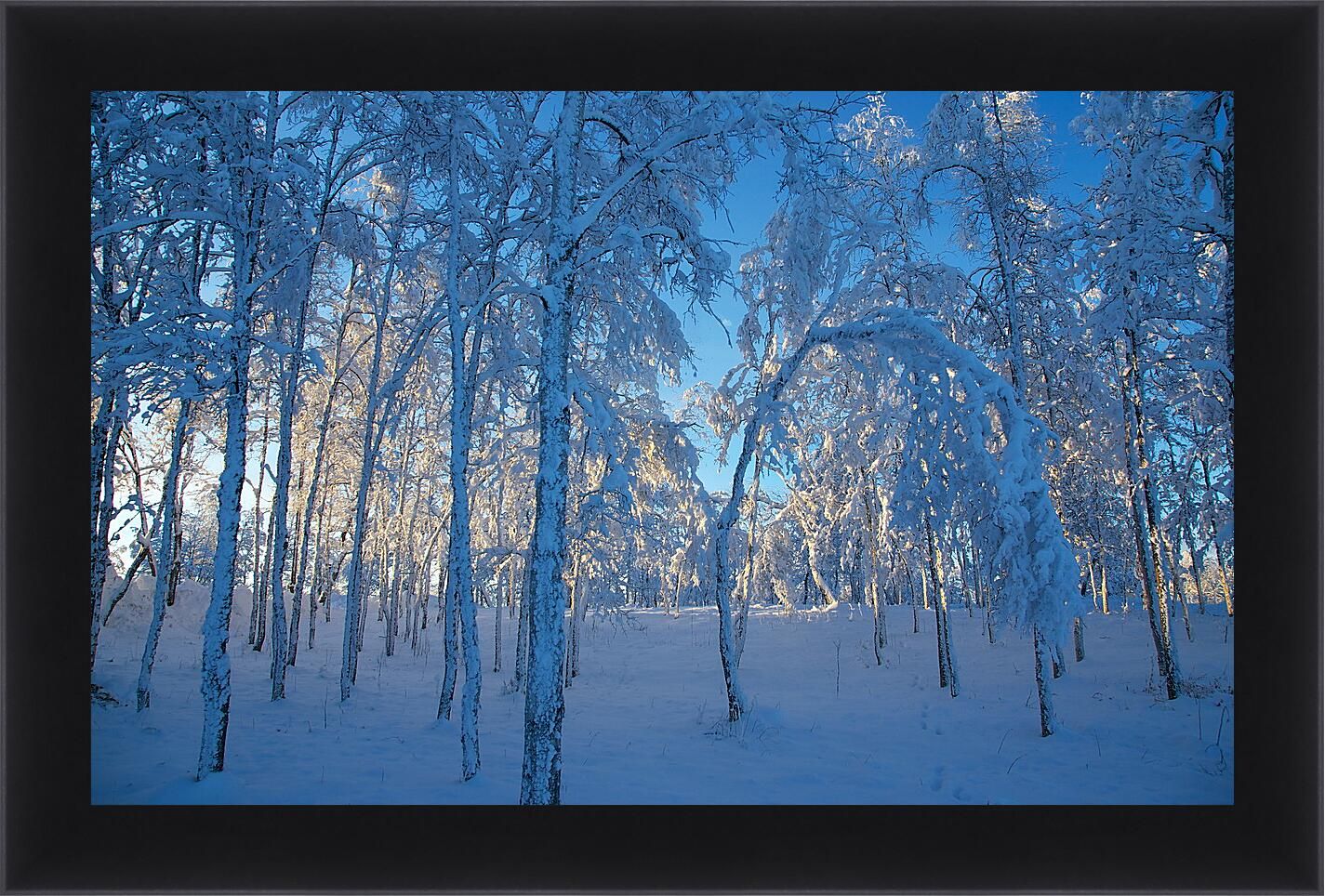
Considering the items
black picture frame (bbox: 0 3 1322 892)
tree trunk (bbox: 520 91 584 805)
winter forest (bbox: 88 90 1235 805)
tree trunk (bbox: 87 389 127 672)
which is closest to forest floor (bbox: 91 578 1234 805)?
winter forest (bbox: 88 90 1235 805)

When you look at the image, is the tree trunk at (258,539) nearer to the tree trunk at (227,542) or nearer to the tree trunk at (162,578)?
the tree trunk at (162,578)

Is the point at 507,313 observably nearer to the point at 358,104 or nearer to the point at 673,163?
the point at 358,104

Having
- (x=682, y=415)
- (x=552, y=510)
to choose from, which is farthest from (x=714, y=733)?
(x=682, y=415)

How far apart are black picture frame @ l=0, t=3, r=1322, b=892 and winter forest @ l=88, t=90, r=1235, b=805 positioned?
0.84 m

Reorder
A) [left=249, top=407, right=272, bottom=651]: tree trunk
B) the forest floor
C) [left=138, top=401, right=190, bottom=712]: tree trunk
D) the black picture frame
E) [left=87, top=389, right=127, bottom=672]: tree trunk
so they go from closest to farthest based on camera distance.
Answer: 1. the black picture frame
2. the forest floor
3. [left=87, top=389, right=127, bottom=672]: tree trunk
4. [left=138, top=401, right=190, bottom=712]: tree trunk
5. [left=249, top=407, right=272, bottom=651]: tree trunk

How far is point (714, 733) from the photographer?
805 centimetres

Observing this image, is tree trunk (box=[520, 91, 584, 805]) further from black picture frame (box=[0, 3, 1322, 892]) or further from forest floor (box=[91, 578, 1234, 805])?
forest floor (box=[91, 578, 1234, 805])

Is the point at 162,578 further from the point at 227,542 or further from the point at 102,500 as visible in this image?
the point at 227,542

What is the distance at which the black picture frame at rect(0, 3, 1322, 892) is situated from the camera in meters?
3.47
